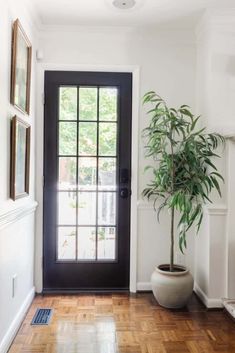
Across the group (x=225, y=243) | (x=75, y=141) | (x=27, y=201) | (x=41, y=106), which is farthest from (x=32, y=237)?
(x=225, y=243)

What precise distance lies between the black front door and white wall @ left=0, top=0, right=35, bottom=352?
489 mm

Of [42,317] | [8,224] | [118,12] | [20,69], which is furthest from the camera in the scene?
[118,12]

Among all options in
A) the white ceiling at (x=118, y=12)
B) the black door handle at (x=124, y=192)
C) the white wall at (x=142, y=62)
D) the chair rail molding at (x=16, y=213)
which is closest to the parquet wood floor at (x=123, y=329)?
the white wall at (x=142, y=62)

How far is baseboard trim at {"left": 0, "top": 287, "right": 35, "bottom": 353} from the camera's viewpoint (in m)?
2.06

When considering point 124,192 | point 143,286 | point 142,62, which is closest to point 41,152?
point 124,192

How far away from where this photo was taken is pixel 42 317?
2564 millimetres

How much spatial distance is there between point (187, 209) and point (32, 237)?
138 centimetres

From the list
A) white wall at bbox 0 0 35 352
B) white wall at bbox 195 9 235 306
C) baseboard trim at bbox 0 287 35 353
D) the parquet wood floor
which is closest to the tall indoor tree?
white wall at bbox 195 9 235 306

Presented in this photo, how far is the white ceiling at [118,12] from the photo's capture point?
263 cm

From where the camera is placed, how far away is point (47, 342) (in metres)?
2.20

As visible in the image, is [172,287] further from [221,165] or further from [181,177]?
[221,165]

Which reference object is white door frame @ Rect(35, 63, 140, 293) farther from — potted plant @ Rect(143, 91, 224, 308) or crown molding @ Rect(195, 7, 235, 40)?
crown molding @ Rect(195, 7, 235, 40)

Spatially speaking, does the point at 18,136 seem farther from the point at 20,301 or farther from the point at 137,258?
the point at 137,258

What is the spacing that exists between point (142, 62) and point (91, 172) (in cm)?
113
